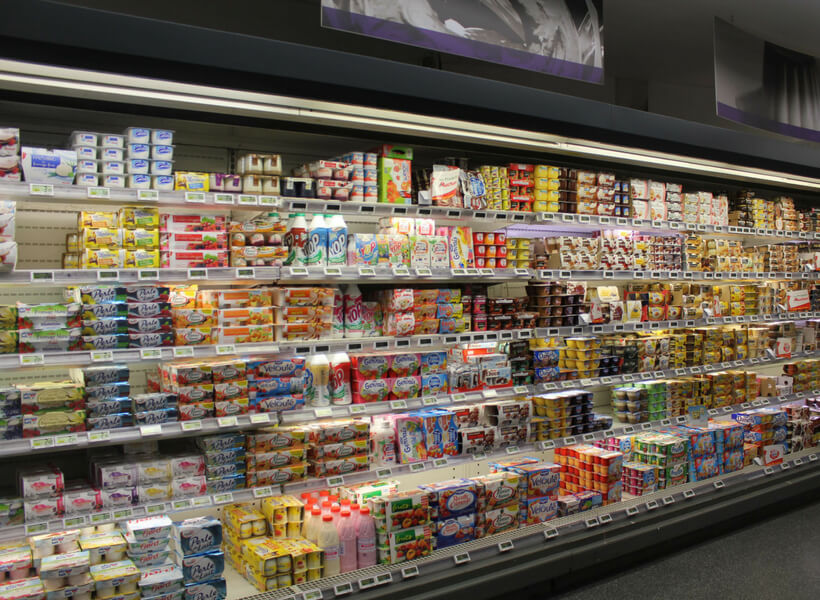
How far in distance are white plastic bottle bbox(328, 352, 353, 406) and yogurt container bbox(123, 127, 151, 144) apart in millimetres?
→ 1498

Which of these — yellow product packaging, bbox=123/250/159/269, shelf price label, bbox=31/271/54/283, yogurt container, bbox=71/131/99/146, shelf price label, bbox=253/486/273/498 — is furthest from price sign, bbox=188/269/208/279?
shelf price label, bbox=253/486/273/498

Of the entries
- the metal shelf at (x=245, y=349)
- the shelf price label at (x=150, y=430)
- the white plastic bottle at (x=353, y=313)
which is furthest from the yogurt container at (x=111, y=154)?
the white plastic bottle at (x=353, y=313)

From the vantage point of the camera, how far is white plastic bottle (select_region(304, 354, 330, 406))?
12.4ft

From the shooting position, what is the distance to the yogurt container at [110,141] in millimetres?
3188

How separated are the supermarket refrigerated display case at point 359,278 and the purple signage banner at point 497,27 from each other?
400 mm

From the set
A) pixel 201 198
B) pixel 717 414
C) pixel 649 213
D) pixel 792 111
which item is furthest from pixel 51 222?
pixel 792 111

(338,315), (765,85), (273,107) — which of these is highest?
(765,85)

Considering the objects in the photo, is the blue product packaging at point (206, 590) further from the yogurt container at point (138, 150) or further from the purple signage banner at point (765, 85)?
the purple signage banner at point (765, 85)

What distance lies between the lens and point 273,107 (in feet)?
11.2

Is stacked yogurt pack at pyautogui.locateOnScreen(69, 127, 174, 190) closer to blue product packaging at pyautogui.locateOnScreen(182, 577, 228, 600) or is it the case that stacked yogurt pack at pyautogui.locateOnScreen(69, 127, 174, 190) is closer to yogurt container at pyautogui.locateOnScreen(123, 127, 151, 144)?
yogurt container at pyautogui.locateOnScreen(123, 127, 151, 144)

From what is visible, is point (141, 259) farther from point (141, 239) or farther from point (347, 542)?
point (347, 542)

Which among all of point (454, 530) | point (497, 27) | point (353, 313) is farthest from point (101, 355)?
point (497, 27)

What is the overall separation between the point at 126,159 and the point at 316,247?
3.38ft

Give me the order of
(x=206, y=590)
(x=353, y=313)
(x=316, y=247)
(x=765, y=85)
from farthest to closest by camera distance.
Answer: (x=765, y=85), (x=353, y=313), (x=316, y=247), (x=206, y=590)
